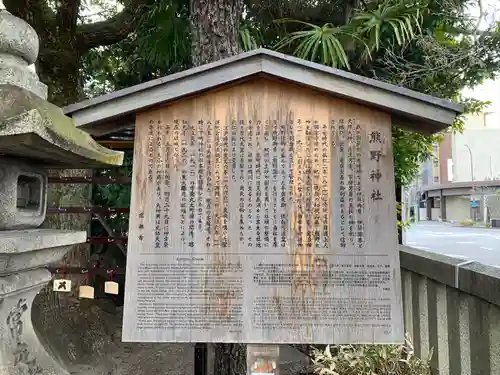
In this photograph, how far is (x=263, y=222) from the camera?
2.55m

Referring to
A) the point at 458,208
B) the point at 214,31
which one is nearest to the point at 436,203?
the point at 458,208

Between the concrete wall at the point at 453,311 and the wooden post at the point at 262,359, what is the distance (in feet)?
4.16

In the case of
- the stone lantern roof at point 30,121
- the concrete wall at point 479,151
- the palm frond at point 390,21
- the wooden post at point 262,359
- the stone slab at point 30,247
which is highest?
the concrete wall at point 479,151

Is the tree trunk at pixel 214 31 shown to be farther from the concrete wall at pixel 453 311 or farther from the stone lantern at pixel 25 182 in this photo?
the concrete wall at pixel 453 311

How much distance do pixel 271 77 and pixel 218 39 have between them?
1.31 metres

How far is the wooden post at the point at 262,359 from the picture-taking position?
2527 mm

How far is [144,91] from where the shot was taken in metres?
2.60

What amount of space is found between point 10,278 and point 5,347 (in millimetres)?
Answer: 453

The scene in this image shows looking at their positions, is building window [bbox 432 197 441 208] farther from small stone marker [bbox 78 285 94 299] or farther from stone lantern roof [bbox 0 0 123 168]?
stone lantern roof [bbox 0 0 123 168]

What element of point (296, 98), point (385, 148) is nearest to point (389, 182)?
point (385, 148)

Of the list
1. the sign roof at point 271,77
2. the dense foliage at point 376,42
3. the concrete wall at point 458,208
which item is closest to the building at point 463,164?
the concrete wall at point 458,208

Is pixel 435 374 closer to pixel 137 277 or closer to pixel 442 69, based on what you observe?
pixel 137 277

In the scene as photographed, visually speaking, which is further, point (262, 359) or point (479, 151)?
point (479, 151)

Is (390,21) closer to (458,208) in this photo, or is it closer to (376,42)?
(376,42)
